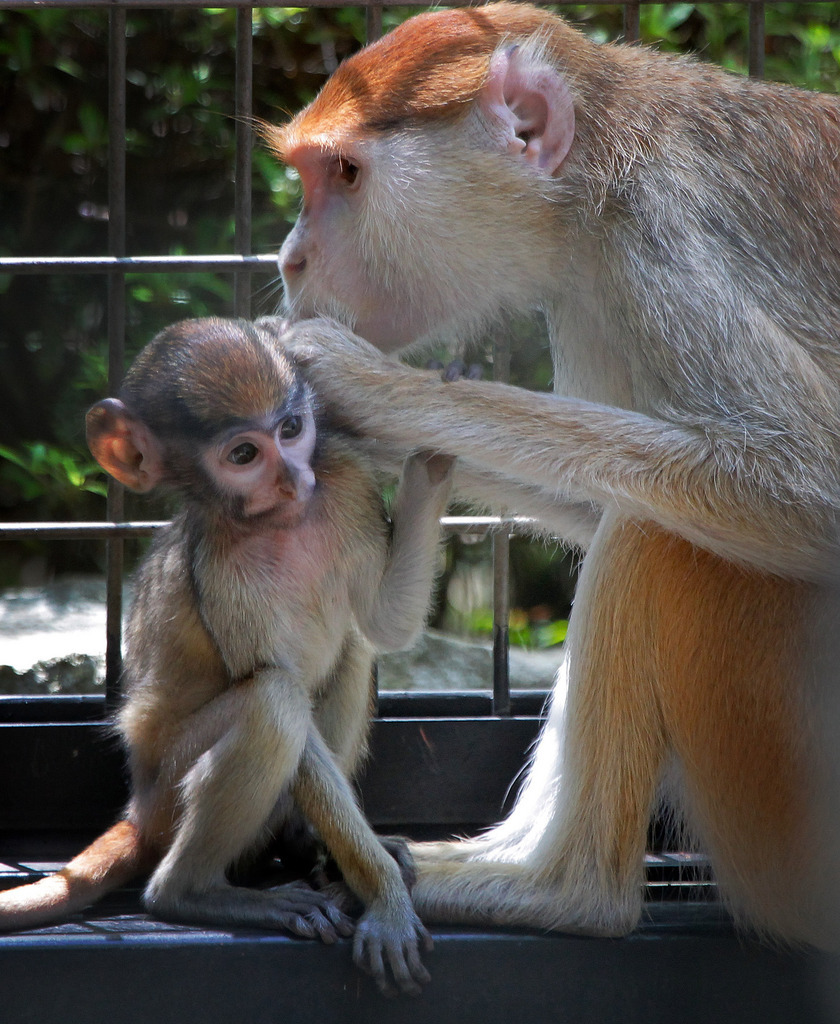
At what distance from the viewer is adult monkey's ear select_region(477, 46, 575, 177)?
2.45 metres

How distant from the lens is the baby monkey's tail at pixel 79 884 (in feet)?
7.30

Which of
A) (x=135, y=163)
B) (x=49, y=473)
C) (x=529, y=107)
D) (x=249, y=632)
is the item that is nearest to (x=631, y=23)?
(x=529, y=107)

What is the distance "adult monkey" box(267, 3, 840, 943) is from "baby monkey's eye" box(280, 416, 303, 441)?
9 centimetres

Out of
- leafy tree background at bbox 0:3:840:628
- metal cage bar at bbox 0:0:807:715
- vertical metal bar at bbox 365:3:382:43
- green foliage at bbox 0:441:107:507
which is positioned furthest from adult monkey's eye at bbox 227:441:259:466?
leafy tree background at bbox 0:3:840:628

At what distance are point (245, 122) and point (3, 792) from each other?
64.5 inches

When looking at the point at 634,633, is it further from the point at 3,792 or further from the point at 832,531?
the point at 3,792

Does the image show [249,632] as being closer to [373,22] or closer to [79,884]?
[79,884]

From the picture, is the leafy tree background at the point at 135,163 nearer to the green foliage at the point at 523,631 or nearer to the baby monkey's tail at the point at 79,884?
the green foliage at the point at 523,631

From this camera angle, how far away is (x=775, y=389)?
2211 mm

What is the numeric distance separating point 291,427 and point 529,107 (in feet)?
2.64

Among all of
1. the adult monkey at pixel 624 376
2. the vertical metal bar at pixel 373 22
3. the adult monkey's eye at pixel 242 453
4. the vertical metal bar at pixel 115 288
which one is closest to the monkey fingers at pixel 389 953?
the adult monkey at pixel 624 376

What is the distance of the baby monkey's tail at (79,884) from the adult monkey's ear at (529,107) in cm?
155

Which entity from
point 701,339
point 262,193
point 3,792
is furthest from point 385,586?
point 262,193

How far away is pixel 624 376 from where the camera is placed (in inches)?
98.3
